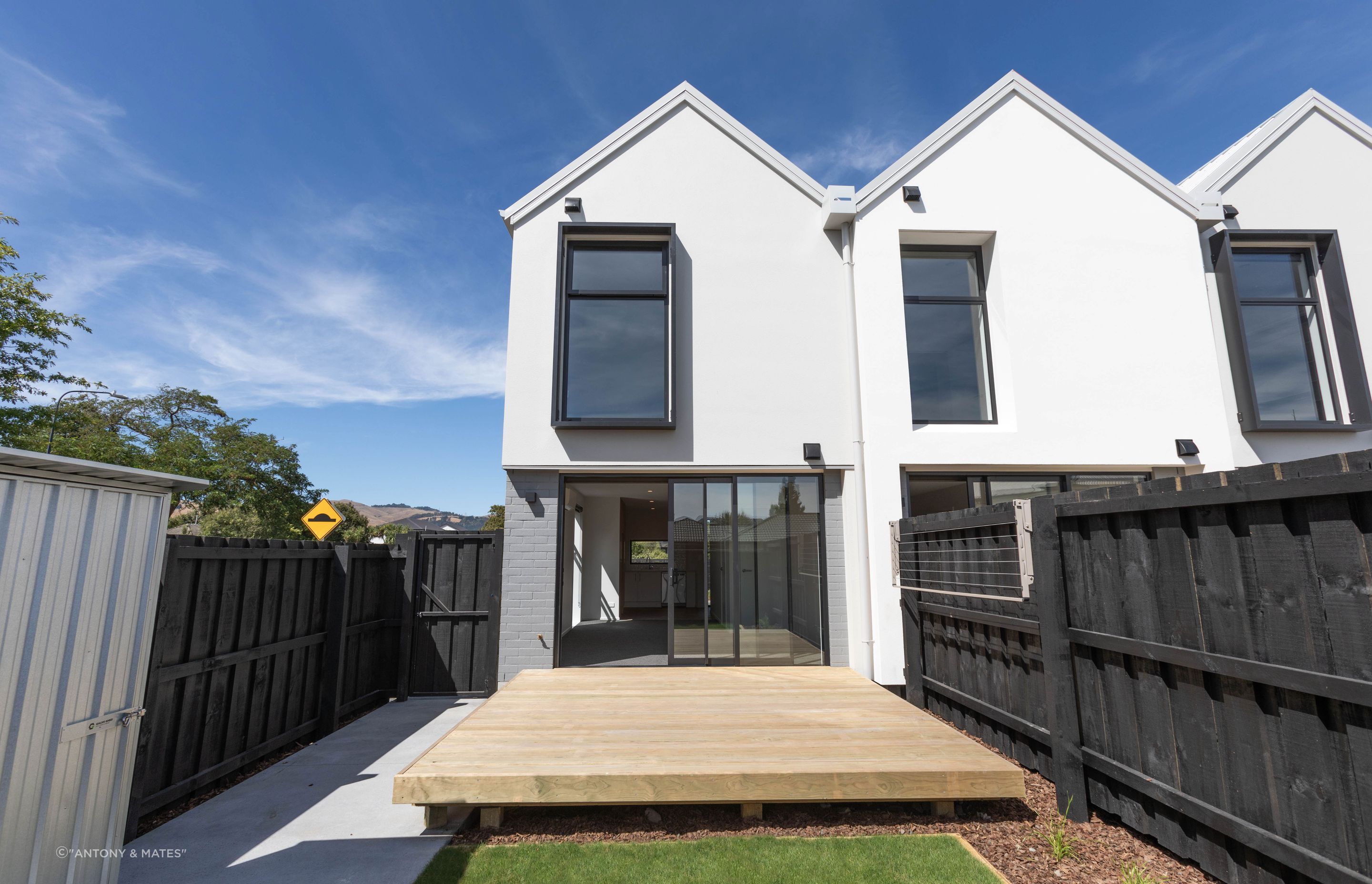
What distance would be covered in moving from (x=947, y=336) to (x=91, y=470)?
7588mm

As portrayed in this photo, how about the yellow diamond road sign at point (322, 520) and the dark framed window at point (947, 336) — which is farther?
the yellow diamond road sign at point (322, 520)

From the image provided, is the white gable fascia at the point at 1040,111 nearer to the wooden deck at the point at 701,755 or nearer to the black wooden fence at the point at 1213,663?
the black wooden fence at the point at 1213,663

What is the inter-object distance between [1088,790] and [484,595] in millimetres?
5757

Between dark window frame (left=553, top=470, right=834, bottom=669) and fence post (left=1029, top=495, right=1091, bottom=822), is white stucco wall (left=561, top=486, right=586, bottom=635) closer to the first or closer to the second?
dark window frame (left=553, top=470, right=834, bottom=669)

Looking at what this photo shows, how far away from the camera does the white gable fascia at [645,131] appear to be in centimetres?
710

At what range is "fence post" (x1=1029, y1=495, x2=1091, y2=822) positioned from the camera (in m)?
3.26

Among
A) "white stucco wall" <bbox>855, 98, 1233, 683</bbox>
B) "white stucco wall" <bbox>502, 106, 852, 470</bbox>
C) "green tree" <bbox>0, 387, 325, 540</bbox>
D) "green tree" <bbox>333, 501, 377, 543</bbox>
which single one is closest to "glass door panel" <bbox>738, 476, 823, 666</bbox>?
"white stucco wall" <bbox>502, 106, 852, 470</bbox>

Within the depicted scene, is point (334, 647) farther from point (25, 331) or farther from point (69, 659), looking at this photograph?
point (25, 331)

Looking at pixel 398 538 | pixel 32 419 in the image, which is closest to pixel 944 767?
pixel 398 538

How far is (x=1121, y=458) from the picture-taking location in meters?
6.52

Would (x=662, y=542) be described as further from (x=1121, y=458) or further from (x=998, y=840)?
(x=998, y=840)

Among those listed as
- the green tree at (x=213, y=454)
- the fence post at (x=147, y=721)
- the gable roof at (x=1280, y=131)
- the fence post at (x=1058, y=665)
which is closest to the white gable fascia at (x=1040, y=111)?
the gable roof at (x=1280, y=131)

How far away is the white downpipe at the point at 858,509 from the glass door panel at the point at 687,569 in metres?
1.78

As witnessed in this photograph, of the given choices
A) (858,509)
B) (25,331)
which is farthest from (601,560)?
(25,331)
